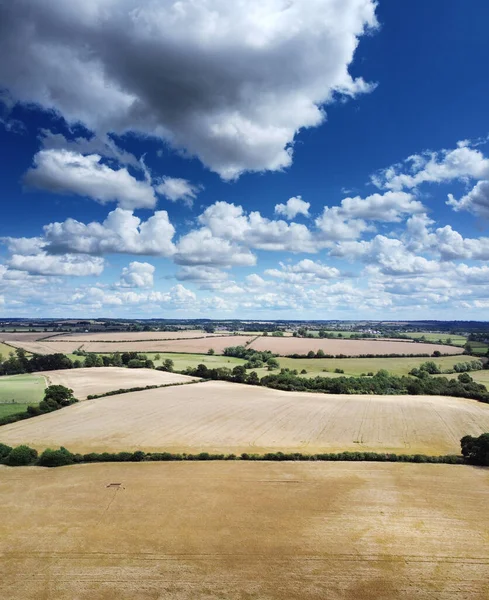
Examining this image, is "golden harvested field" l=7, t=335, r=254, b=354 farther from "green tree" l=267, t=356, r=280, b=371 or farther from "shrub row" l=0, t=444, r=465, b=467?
"shrub row" l=0, t=444, r=465, b=467

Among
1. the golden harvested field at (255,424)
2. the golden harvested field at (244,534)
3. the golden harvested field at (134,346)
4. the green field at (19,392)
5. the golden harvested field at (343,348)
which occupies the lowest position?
the green field at (19,392)

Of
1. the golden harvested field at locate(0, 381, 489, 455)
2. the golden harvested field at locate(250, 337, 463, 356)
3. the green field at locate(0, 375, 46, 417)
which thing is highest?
the golden harvested field at locate(250, 337, 463, 356)

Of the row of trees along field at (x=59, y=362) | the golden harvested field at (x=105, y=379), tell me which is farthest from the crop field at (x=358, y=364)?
the row of trees along field at (x=59, y=362)

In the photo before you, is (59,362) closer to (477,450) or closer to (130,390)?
(130,390)

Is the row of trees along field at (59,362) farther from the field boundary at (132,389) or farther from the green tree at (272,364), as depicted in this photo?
the green tree at (272,364)

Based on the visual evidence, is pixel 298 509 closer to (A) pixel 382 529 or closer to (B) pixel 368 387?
(A) pixel 382 529

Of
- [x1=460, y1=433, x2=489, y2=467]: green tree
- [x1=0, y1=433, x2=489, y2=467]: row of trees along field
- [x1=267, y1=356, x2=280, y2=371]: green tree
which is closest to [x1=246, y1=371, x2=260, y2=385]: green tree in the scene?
[x1=267, y1=356, x2=280, y2=371]: green tree
